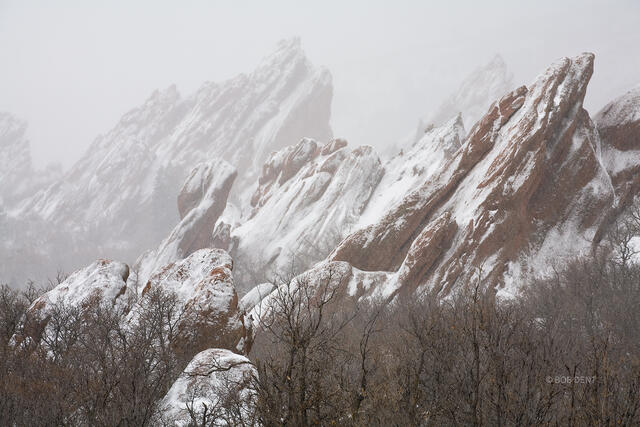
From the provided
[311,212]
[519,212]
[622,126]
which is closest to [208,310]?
[519,212]

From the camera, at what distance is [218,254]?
926 inches

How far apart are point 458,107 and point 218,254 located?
176 metres

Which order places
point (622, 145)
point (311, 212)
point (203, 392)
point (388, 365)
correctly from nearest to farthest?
1. point (203, 392)
2. point (388, 365)
3. point (622, 145)
4. point (311, 212)

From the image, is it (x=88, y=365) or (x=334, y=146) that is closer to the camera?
(x=88, y=365)

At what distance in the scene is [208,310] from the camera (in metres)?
18.3

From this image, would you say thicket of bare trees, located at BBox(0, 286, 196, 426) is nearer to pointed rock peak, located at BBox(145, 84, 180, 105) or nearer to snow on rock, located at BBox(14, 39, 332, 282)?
snow on rock, located at BBox(14, 39, 332, 282)

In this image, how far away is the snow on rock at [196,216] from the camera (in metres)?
58.9

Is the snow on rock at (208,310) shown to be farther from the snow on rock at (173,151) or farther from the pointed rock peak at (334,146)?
the snow on rock at (173,151)

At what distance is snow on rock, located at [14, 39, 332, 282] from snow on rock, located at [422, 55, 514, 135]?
6547 cm

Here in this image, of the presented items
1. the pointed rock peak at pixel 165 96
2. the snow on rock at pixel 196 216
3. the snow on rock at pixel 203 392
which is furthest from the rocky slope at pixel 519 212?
the pointed rock peak at pixel 165 96

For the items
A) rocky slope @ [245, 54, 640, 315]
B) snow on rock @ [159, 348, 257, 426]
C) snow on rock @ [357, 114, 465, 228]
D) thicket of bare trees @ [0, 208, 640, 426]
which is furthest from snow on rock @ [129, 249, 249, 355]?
snow on rock @ [357, 114, 465, 228]

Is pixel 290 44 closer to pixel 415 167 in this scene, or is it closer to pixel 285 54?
pixel 285 54

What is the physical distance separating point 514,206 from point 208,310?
25.9m

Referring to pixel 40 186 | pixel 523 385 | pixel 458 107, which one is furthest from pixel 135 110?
pixel 523 385
